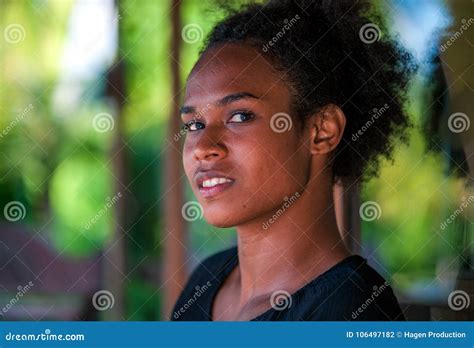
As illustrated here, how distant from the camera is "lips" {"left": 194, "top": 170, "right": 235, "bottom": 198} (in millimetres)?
3268

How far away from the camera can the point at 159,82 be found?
12.1 ft

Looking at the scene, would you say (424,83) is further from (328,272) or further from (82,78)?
(82,78)

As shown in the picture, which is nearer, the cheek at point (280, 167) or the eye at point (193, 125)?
the cheek at point (280, 167)

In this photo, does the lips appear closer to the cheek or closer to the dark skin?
the dark skin

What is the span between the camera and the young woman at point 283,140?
3215 mm

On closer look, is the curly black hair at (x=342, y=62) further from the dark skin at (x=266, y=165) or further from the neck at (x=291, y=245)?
the neck at (x=291, y=245)

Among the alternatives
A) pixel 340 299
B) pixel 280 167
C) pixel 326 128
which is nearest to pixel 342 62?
pixel 326 128

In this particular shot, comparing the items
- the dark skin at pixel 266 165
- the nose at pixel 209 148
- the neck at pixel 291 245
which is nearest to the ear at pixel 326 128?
the dark skin at pixel 266 165

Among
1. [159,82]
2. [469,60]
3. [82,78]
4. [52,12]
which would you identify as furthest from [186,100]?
[469,60]

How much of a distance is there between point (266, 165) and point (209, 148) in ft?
0.85

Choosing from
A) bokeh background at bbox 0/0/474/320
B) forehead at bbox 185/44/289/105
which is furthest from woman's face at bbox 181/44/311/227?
bokeh background at bbox 0/0/474/320

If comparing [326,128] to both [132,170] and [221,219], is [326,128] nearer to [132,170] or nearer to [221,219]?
[221,219]

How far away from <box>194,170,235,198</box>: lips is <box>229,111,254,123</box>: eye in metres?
0.24

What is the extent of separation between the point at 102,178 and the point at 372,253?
136 cm
